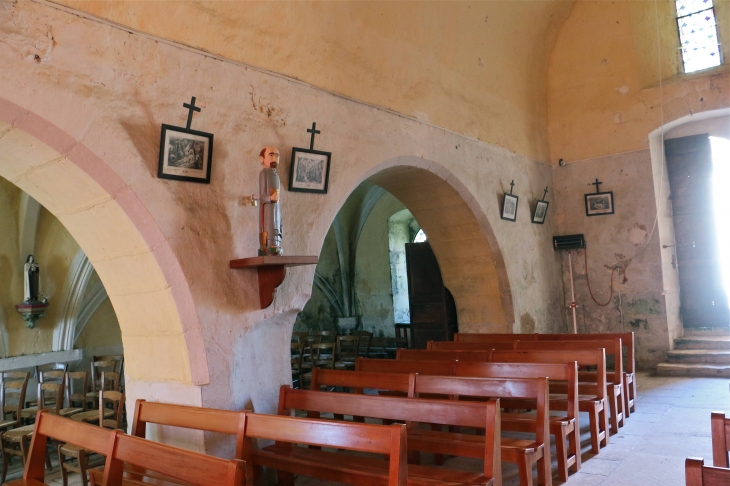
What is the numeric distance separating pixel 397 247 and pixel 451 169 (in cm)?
448

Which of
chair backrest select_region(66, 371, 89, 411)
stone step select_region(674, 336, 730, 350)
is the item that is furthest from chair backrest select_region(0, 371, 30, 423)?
stone step select_region(674, 336, 730, 350)

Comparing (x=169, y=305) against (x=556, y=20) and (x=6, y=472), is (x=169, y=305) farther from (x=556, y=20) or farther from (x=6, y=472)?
(x=556, y=20)

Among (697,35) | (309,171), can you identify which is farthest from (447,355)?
(697,35)

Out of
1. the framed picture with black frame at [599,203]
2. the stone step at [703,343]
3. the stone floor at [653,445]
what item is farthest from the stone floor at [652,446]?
the framed picture with black frame at [599,203]

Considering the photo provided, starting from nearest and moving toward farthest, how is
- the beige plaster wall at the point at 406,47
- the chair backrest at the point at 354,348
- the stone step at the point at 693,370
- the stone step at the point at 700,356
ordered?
the beige plaster wall at the point at 406,47 → the stone step at the point at 693,370 → the stone step at the point at 700,356 → the chair backrest at the point at 354,348

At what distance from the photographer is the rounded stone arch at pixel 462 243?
22.5ft

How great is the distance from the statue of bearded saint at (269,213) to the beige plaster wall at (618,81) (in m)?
6.33

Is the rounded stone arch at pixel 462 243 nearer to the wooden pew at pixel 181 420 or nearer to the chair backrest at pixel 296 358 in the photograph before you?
the chair backrest at pixel 296 358

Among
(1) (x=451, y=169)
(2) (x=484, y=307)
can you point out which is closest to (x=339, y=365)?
(2) (x=484, y=307)

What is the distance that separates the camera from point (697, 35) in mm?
8312

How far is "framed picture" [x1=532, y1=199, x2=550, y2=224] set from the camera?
8383 mm

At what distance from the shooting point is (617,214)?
338 inches

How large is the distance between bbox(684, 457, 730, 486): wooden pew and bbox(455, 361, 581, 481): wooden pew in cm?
213

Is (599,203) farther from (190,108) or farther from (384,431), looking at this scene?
(384,431)
